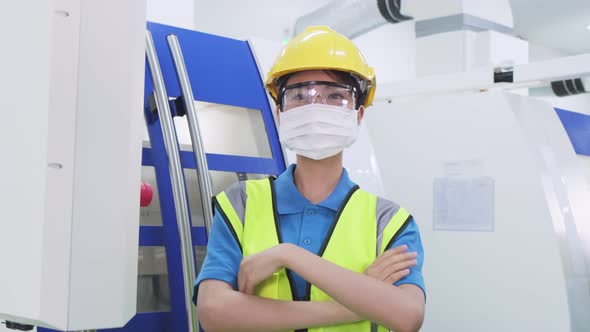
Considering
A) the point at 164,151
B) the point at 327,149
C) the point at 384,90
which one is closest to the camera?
the point at 327,149

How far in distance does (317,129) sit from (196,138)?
1.51 feet

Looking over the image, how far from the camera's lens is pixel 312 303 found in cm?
127

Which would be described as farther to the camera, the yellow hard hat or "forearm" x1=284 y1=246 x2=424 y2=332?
the yellow hard hat

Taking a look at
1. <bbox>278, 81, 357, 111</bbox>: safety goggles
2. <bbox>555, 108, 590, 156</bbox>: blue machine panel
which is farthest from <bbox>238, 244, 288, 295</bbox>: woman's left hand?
<bbox>555, 108, 590, 156</bbox>: blue machine panel

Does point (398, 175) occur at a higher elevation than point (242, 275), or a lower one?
higher

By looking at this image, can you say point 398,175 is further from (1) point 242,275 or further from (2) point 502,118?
(1) point 242,275

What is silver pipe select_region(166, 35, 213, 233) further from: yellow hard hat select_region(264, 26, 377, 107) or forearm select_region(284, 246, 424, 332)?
forearm select_region(284, 246, 424, 332)

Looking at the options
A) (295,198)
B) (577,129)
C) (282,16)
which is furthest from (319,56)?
(282,16)

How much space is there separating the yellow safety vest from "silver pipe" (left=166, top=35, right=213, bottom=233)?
277mm

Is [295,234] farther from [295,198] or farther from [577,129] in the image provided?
[577,129]

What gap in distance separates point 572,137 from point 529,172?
1.51 feet

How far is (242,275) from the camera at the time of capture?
50.6 inches

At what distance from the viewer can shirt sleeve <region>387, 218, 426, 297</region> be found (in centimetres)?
132

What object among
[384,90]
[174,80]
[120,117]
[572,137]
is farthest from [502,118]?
[120,117]
